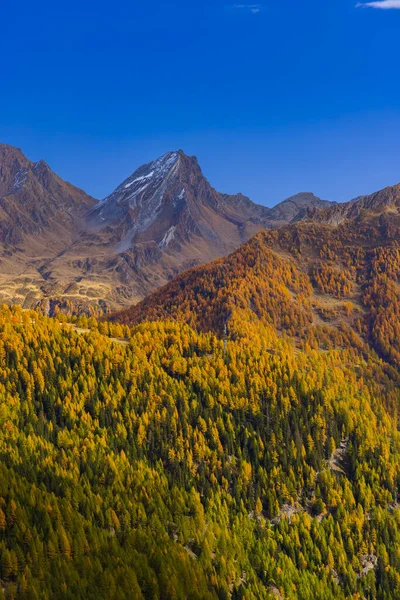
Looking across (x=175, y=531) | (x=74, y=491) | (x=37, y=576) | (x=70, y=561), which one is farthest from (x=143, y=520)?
(x=37, y=576)

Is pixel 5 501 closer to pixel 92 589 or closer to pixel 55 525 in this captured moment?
pixel 55 525

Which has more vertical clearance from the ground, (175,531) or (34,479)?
(34,479)

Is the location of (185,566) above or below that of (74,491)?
below

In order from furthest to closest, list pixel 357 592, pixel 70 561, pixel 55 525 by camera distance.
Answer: pixel 357 592
pixel 55 525
pixel 70 561

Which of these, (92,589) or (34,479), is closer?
(92,589)

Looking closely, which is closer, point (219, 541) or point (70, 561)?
point (70, 561)

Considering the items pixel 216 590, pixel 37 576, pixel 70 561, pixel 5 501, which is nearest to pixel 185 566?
pixel 216 590

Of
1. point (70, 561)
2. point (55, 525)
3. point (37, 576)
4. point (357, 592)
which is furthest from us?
point (357, 592)

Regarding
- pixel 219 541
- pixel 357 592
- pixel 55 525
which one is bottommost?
pixel 357 592

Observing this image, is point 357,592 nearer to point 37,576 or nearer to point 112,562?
point 112,562
